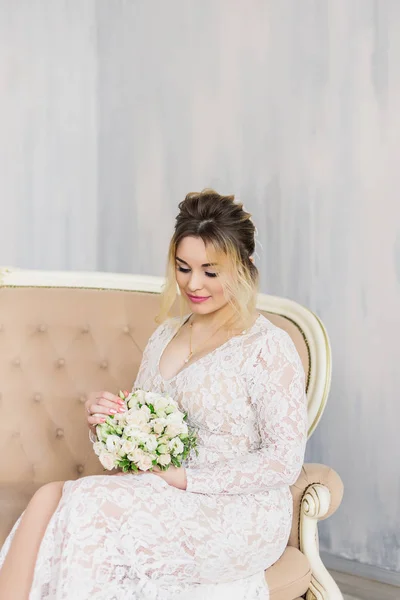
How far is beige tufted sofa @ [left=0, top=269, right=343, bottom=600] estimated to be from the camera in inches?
120

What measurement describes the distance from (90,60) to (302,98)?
1299mm

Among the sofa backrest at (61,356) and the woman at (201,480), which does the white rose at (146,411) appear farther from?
the sofa backrest at (61,356)

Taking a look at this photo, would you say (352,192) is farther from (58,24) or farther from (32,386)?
(58,24)

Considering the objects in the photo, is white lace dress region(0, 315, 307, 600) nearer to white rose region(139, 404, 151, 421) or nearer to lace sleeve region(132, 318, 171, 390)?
lace sleeve region(132, 318, 171, 390)

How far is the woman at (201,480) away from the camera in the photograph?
191 centimetres

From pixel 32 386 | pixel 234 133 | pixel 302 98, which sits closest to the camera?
pixel 32 386

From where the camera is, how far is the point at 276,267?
3.58 meters

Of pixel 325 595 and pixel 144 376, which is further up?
pixel 144 376

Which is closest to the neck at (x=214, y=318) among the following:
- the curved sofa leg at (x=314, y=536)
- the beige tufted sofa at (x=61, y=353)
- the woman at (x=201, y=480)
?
the woman at (x=201, y=480)

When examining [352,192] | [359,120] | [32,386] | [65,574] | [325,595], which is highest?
[359,120]

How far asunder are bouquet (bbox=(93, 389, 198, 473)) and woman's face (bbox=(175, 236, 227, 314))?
0.39 metres

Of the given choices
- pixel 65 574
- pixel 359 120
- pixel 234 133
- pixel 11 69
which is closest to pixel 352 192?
pixel 359 120

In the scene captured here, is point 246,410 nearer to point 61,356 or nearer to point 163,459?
point 163,459

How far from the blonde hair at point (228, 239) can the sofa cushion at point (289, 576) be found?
2.34 feet
